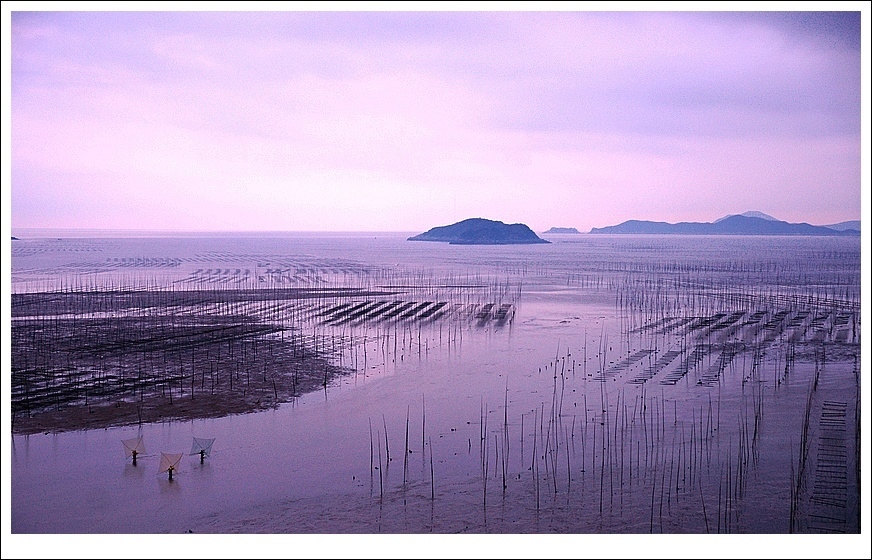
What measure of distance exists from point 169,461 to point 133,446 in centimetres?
53

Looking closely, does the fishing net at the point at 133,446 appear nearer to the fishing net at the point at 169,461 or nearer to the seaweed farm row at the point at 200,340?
the fishing net at the point at 169,461

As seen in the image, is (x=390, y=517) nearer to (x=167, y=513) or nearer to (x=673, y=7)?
(x=167, y=513)

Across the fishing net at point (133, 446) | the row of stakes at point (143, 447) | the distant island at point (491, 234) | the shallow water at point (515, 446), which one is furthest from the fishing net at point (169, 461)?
the distant island at point (491, 234)

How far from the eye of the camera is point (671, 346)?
999 centimetres

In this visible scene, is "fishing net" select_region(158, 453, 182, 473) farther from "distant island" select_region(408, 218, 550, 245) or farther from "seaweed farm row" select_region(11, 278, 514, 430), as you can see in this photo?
"distant island" select_region(408, 218, 550, 245)

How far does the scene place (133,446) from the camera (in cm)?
588

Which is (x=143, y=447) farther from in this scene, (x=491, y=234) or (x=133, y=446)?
(x=491, y=234)

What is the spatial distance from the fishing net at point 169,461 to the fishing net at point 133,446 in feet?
1.37

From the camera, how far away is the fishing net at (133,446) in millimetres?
5859

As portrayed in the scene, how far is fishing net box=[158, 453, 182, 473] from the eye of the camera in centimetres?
551

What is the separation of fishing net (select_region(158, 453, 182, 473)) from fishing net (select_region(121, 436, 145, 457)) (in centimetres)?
42

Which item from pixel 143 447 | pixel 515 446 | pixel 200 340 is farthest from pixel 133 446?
pixel 200 340

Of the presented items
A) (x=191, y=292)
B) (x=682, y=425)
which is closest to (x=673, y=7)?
(x=682, y=425)

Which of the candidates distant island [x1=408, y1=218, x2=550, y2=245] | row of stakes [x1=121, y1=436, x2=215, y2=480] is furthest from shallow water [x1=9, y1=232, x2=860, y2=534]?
distant island [x1=408, y1=218, x2=550, y2=245]
